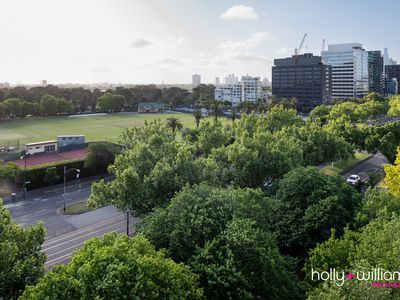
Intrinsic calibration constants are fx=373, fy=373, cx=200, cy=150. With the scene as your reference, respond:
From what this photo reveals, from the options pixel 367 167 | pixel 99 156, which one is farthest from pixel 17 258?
pixel 367 167

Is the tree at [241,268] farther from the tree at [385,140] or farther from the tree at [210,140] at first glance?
the tree at [385,140]

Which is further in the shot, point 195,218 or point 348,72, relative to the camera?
point 348,72

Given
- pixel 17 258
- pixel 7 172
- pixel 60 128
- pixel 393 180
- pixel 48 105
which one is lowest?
pixel 17 258

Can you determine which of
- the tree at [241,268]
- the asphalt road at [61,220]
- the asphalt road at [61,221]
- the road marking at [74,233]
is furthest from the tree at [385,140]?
the tree at [241,268]

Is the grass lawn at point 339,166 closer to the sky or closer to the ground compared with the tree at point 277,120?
closer to the ground

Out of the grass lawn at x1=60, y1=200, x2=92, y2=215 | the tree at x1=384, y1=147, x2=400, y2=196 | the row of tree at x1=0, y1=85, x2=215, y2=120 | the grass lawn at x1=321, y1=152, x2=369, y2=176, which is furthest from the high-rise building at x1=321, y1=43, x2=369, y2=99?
the grass lawn at x1=60, y1=200, x2=92, y2=215

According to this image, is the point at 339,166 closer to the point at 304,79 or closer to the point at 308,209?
the point at 308,209
